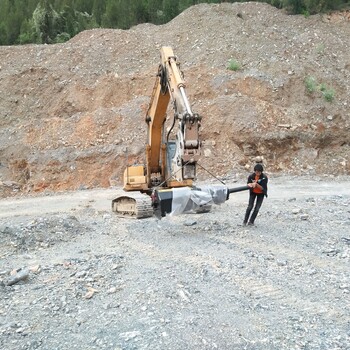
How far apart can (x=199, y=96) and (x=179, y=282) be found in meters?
14.6

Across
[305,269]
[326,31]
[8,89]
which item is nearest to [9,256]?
[305,269]

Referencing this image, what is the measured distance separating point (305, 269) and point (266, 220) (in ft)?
10.7

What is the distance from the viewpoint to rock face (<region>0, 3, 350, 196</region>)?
59.9 ft

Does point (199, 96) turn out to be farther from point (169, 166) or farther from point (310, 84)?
point (169, 166)

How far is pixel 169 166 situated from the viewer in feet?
36.2

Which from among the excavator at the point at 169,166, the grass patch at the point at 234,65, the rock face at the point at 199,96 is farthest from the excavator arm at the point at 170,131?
the grass patch at the point at 234,65

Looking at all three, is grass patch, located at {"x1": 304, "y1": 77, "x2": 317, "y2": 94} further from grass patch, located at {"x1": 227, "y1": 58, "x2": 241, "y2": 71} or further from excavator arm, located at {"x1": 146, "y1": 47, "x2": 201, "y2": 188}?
excavator arm, located at {"x1": 146, "y1": 47, "x2": 201, "y2": 188}

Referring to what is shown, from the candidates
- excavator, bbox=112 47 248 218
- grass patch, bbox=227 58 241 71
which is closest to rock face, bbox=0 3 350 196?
grass patch, bbox=227 58 241 71

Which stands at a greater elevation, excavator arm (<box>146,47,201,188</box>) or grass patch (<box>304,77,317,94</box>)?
grass patch (<box>304,77,317,94</box>)

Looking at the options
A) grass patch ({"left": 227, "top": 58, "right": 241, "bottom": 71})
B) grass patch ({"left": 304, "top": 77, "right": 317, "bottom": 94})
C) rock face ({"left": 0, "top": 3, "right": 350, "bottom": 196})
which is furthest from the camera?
grass patch ({"left": 227, "top": 58, "right": 241, "bottom": 71})

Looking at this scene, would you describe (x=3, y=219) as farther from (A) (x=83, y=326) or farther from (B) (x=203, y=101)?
(B) (x=203, y=101)

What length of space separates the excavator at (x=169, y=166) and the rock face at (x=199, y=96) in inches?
232

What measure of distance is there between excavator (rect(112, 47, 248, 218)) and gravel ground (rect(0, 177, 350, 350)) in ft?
1.83

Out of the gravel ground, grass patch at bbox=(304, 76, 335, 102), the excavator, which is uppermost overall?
grass patch at bbox=(304, 76, 335, 102)
